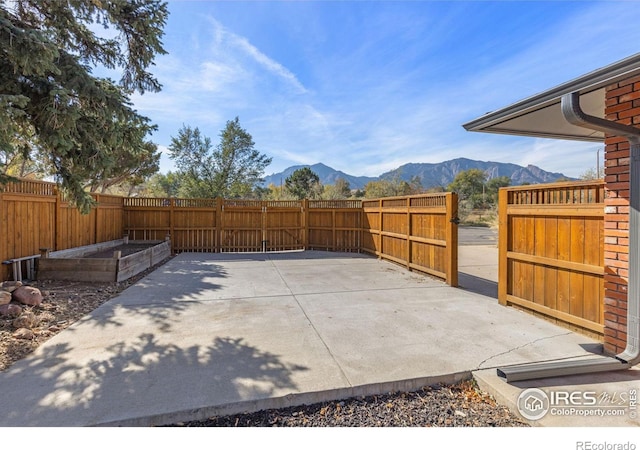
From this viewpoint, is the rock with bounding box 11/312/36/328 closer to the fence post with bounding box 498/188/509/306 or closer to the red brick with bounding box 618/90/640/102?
the fence post with bounding box 498/188/509/306

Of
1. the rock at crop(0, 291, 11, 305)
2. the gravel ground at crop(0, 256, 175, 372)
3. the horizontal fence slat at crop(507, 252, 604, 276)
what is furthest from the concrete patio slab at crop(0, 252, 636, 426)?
the rock at crop(0, 291, 11, 305)

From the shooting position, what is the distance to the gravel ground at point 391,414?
1.96m

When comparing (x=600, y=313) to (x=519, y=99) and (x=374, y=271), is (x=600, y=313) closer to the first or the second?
(x=519, y=99)

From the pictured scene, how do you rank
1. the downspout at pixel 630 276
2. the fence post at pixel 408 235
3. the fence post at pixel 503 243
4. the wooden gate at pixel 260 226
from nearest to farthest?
the downspout at pixel 630 276, the fence post at pixel 503 243, the fence post at pixel 408 235, the wooden gate at pixel 260 226

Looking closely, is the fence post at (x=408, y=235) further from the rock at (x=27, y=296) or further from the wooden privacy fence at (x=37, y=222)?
the wooden privacy fence at (x=37, y=222)

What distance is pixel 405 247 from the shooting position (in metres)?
7.45

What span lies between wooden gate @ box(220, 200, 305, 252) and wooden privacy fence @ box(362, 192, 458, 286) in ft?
9.87

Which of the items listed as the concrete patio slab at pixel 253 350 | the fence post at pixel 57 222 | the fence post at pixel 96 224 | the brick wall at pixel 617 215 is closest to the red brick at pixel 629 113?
the brick wall at pixel 617 215

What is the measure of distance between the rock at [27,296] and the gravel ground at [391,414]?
3.63 meters

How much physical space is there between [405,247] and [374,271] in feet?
3.42

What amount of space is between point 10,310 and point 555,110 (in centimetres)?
663

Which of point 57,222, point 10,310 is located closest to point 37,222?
point 57,222

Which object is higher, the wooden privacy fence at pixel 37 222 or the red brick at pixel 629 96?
the red brick at pixel 629 96
